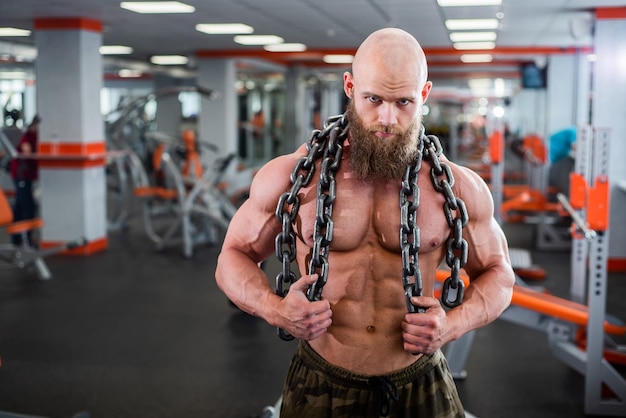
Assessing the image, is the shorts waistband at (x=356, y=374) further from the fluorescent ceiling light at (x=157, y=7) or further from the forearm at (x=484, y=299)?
the fluorescent ceiling light at (x=157, y=7)

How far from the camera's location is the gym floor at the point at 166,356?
334 centimetres

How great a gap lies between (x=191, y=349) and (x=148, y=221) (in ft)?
11.8

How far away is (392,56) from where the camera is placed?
1409 millimetres

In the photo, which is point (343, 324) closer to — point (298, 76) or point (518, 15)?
point (518, 15)

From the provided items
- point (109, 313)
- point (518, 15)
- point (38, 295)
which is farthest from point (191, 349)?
point (518, 15)

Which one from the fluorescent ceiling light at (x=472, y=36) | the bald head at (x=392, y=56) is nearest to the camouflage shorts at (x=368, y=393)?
the bald head at (x=392, y=56)

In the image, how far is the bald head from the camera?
1407mm

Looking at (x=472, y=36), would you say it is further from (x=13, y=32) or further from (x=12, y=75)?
(x=12, y=75)

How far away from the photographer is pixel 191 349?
414 centimetres

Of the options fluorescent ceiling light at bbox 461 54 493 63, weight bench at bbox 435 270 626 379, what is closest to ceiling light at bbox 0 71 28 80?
fluorescent ceiling light at bbox 461 54 493 63

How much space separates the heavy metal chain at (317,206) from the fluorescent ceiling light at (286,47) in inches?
315

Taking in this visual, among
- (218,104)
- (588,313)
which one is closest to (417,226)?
(588,313)

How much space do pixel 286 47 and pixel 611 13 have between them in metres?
4.69

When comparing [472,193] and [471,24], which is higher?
[471,24]
